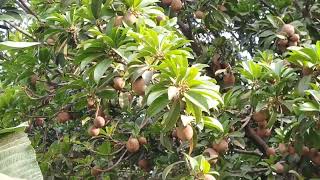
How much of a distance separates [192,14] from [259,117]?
1218mm

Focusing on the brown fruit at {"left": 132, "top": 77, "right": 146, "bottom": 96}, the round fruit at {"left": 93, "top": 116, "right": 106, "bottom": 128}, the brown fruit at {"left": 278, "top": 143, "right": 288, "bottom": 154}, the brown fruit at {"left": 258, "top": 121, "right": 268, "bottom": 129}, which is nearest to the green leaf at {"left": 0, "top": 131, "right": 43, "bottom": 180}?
the brown fruit at {"left": 132, "top": 77, "right": 146, "bottom": 96}

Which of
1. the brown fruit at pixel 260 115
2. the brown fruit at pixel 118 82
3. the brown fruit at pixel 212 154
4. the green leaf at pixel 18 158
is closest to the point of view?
the green leaf at pixel 18 158

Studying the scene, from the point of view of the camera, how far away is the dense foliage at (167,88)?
1.83 metres

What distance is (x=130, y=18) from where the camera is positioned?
210cm

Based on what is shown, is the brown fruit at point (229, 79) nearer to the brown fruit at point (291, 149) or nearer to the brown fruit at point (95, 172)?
the brown fruit at point (291, 149)

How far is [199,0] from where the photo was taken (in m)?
3.27

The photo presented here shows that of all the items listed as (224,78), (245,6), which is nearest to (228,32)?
(245,6)

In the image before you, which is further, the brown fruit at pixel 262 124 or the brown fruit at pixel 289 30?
the brown fruit at pixel 289 30

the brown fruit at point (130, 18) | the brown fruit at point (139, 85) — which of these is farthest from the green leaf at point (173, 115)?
the brown fruit at point (130, 18)

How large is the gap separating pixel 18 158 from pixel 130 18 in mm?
1855

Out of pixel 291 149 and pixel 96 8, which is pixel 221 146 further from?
pixel 96 8

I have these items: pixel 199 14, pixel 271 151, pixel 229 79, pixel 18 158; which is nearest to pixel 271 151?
pixel 271 151

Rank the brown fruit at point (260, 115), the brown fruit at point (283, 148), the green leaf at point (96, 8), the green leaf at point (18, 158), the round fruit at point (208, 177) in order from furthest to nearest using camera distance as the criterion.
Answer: the brown fruit at point (283, 148), the brown fruit at point (260, 115), the green leaf at point (96, 8), the round fruit at point (208, 177), the green leaf at point (18, 158)

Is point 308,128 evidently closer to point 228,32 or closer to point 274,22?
point 274,22
